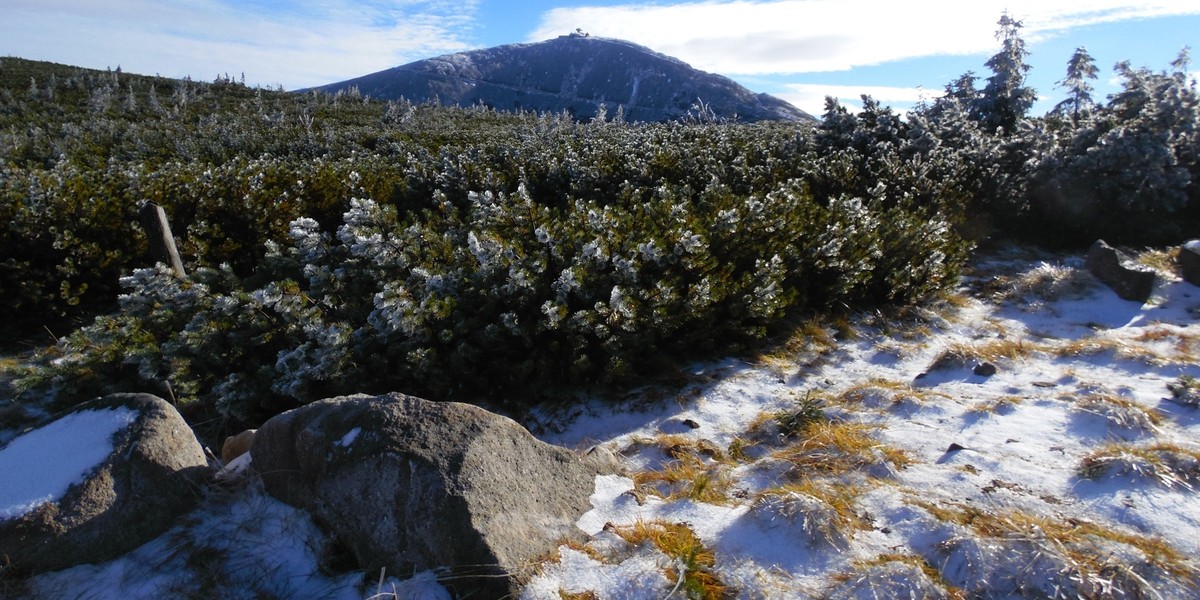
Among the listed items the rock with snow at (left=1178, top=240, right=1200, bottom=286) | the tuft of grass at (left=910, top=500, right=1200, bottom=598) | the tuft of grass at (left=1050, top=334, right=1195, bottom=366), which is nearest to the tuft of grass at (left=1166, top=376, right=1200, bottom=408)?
the tuft of grass at (left=1050, top=334, right=1195, bottom=366)

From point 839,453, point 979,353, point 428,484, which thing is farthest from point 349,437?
point 979,353

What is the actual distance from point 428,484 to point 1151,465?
3.13 m

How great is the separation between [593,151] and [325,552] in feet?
25.8

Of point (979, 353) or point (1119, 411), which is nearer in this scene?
point (1119, 411)

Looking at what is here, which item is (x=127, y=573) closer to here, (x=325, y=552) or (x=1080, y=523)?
(x=325, y=552)

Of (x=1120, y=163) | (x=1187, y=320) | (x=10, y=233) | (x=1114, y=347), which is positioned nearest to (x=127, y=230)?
(x=10, y=233)

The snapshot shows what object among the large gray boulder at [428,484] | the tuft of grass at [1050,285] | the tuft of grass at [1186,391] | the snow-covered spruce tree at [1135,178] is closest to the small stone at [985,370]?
the tuft of grass at [1186,391]

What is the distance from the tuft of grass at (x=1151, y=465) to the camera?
2.79 m

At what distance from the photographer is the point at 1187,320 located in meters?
5.51

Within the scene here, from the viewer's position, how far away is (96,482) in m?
2.65

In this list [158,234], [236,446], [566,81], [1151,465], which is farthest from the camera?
[566,81]

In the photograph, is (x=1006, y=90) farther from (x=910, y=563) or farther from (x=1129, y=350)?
(x=910, y=563)

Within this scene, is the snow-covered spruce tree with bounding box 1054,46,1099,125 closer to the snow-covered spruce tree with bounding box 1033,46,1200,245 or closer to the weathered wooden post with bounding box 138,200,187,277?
the snow-covered spruce tree with bounding box 1033,46,1200,245

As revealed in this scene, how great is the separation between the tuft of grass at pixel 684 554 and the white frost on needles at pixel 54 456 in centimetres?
226
